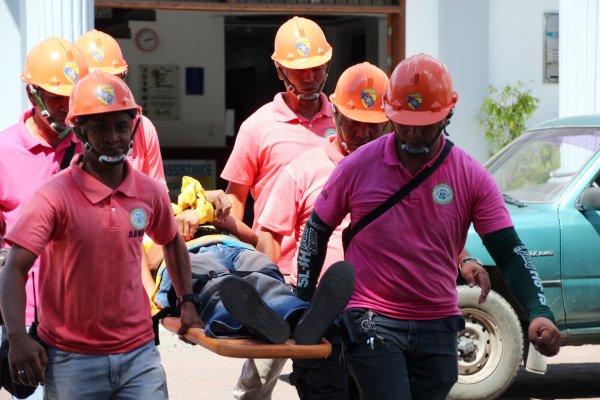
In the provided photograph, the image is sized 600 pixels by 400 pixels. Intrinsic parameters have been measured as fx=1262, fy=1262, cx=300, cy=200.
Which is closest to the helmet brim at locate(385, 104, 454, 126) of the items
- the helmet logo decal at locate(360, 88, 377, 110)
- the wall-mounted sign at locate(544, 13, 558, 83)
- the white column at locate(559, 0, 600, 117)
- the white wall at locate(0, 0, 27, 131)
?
the helmet logo decal at locate(360, 88, 377, 110)

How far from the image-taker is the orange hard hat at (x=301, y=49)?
23.5 feet

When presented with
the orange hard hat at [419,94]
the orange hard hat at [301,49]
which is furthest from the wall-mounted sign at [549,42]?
the orange hard hat at [419,94]

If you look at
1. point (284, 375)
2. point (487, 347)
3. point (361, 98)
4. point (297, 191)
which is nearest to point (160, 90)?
point (284, 375)

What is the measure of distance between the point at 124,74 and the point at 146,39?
32.7 feet

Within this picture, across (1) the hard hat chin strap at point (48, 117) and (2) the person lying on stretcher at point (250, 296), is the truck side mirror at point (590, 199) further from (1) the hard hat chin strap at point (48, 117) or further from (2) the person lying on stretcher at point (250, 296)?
(1) the hard hat chin strap at point (48, 117)

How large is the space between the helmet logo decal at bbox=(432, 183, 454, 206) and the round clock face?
1214cm

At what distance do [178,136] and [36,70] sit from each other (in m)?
12.0

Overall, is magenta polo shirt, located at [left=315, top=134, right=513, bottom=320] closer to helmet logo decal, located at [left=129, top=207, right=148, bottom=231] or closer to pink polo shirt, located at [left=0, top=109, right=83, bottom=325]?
helmet logo decal, located at [left=129, top=207, right=148, bottom=231]

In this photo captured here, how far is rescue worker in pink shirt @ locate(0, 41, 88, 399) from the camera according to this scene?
5582mm

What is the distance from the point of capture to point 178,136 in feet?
58.2

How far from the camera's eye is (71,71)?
19.1 feet

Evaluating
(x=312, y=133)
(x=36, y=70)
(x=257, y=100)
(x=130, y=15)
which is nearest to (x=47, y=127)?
(x=36, y=70)

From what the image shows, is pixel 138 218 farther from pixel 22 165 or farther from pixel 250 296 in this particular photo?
pixel 22 165

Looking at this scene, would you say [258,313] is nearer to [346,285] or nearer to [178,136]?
[346,285]
